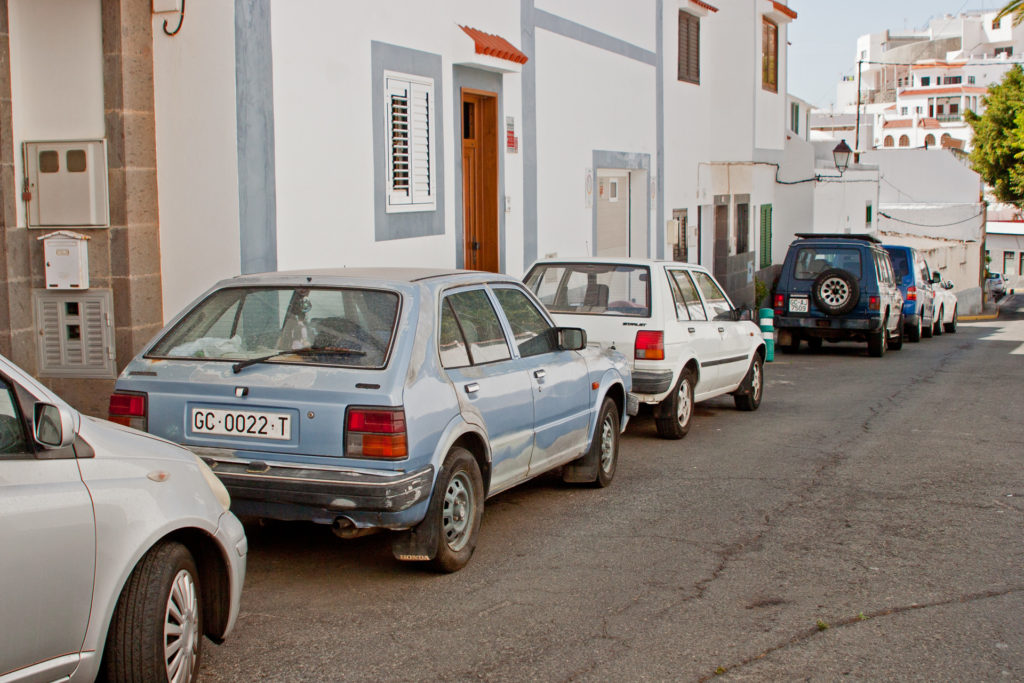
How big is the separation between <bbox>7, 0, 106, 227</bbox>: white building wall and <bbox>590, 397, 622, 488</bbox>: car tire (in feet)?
14.9

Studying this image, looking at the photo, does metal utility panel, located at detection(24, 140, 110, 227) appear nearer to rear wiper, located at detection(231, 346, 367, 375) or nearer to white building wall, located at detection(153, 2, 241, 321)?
white building wall, located at detection(153, 2, 241, 321)

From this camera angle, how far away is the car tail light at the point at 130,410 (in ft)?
19.1

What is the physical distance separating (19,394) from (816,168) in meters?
33.6

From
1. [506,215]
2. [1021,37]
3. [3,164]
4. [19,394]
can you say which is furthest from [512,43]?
[1021,37]

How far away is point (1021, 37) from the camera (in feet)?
365

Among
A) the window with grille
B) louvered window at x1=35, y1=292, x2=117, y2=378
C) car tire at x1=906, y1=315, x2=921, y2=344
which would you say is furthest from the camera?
the window with grille

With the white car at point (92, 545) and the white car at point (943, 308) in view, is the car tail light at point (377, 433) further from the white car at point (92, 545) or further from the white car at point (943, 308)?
the white car at point (943, 308)

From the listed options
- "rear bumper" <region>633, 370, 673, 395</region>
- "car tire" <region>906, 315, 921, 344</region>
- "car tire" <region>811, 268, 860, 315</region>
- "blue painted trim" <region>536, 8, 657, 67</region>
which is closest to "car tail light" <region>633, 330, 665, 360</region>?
"rear bumper" <region>633, 370, 673, 395</region>

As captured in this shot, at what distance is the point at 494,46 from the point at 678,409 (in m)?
5.32

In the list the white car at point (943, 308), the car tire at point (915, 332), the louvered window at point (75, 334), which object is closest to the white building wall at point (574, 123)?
the louvered window at point (75, 334)

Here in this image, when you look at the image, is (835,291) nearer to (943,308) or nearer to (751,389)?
(751,389)

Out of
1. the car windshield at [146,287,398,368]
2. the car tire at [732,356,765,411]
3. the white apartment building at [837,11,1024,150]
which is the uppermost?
the white apartment building at [837,11,1024,150]

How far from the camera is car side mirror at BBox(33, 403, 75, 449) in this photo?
12.0 ft

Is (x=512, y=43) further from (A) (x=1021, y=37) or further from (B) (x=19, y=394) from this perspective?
(A) (x=1021, y=37)
